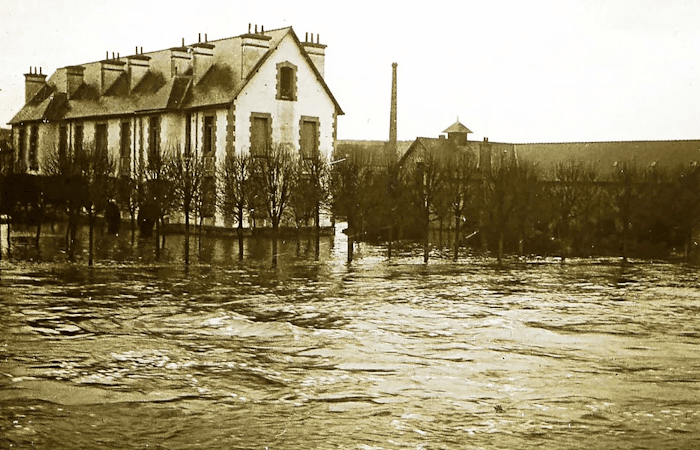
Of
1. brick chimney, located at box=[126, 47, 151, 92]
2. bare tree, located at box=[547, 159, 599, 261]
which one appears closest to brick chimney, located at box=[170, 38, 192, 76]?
brick chimney, located at box=[126, 47, 151, 92]

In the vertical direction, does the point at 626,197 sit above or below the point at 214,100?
below

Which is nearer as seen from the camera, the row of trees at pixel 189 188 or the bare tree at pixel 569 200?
the row of trees at pixel 189 188

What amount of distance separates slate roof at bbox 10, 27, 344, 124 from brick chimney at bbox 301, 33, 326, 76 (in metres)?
1.29

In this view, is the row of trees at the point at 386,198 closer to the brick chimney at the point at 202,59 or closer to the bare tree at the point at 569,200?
the bare tree at the point at 569,200

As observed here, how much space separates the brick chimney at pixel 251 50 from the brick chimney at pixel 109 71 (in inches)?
501

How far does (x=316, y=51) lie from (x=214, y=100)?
6978mm

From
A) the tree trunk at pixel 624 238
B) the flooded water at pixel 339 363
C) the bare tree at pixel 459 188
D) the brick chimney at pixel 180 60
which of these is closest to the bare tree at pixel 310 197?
the bare tree at pixel 459 188

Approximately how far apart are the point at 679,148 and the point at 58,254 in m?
60.4

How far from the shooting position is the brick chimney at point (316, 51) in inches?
2138

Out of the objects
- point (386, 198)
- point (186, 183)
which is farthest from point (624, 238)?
point (186, 183)

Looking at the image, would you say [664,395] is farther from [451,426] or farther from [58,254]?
[58,254]

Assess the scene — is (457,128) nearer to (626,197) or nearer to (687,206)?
(687,206)

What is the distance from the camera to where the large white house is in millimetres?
50656

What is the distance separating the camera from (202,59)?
52938 millimetres
